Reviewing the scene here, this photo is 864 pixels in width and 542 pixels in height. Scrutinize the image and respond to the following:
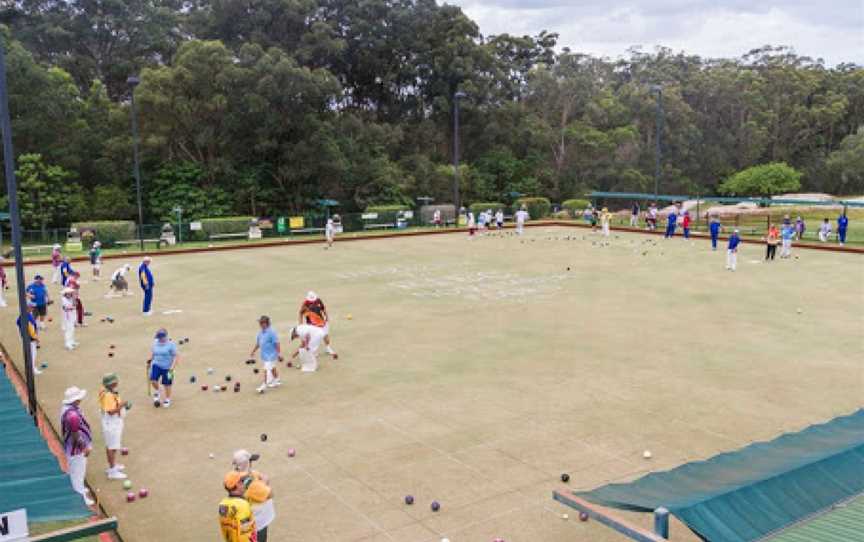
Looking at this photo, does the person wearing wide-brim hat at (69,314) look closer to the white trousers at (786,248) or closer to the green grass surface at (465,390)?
the green grass surface at (465,390)

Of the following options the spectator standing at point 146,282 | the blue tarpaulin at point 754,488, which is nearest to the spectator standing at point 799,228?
the spectator standing at point 146,282

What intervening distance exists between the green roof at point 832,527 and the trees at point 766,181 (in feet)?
205

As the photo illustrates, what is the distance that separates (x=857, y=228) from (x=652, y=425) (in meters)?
38.9

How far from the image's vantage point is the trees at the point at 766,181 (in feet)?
205

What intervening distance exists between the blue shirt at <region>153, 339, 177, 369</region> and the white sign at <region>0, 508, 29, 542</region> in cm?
669

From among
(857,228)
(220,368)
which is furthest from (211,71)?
(857,228)

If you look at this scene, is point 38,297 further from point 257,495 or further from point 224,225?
point 224,225

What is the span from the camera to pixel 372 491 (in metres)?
9.62

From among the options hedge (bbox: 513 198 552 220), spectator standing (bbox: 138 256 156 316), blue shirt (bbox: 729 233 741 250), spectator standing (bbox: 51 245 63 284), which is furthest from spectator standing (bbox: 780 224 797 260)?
spectator standing (bbox: 51 245 63 284)

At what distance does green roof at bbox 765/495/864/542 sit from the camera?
5.86m

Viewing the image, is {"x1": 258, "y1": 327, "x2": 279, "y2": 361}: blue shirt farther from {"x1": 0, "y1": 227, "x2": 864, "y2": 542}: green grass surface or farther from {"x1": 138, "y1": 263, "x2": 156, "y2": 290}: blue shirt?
{"x1": 138, "y1": 263, "x2": 156, "y2": 290}: blue shirt

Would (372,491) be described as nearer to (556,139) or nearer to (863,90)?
(556,139)

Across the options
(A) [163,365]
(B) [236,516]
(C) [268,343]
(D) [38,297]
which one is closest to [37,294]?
(D) [38,297]

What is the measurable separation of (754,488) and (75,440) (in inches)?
311
